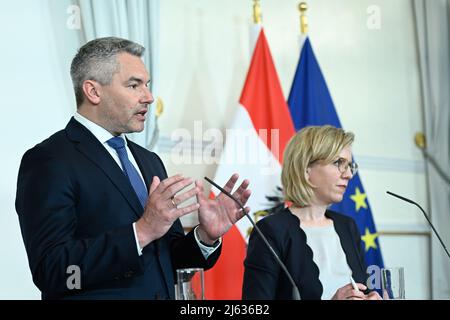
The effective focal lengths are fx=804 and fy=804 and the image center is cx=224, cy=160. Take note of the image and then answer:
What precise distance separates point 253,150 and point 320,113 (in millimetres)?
619

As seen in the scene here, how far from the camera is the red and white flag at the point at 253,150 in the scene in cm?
434

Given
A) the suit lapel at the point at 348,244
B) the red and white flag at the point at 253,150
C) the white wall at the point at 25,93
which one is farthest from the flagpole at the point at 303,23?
the suit lapel at the point at 348,244

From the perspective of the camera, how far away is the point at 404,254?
5488 millimetres

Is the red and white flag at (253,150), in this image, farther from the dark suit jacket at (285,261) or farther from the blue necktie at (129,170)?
the blue necktie at (129,170)

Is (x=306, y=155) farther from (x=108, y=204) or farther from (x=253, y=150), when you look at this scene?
(x=108, y=204)

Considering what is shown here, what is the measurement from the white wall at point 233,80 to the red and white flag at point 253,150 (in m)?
0.18

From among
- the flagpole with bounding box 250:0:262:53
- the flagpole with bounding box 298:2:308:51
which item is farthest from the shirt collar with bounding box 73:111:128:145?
the flagpole with bounding box 298:2:308:51

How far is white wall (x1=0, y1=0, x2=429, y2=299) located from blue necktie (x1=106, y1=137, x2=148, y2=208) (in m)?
1.28

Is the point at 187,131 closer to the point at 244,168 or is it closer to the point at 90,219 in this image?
the point at 244,168

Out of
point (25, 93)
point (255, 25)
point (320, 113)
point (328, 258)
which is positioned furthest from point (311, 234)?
point (255, 25)

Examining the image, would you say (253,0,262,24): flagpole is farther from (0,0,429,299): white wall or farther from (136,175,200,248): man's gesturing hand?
(136,175,200,248): man's gesturing hand

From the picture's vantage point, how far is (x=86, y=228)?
252cm

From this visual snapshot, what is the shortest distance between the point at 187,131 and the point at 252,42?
0.69m
